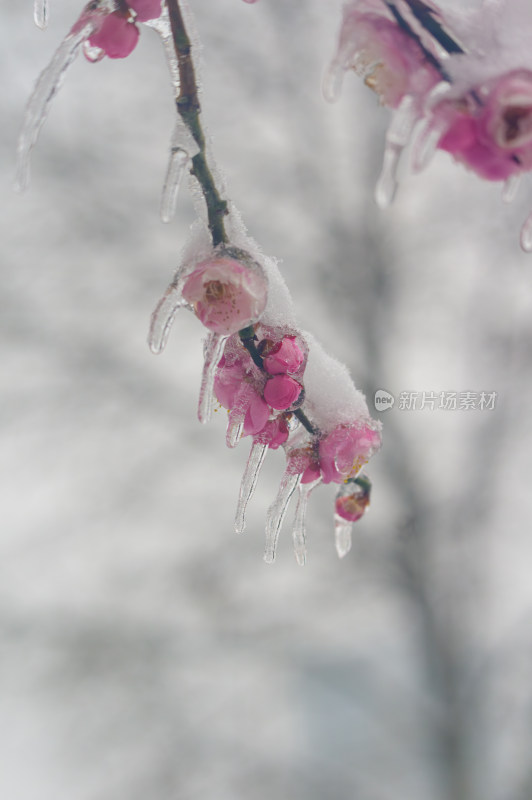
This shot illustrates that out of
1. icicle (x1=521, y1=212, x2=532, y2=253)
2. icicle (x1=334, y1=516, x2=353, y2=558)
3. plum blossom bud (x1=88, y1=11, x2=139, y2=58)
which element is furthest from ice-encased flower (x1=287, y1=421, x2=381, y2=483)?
plum blossom bud (x1=88, y1=11, x2=139, y2=58)

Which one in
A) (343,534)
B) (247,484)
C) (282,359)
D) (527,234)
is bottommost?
(343,534)

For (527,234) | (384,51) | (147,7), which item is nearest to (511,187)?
(527,234)

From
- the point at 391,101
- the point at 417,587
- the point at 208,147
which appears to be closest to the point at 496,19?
the point at 391,101

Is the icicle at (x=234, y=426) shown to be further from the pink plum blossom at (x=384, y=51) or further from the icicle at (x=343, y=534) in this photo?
the pink plum blossom at (x=384, y=51)

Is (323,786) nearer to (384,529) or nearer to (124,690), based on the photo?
(124,690)

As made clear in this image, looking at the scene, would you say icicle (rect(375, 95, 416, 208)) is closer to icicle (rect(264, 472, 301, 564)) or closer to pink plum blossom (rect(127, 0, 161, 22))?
pink plum blossom (rect(127, 0, 161, 22))

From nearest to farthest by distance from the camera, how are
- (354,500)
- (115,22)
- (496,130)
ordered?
(496,130) < (115,22) < (354,500)

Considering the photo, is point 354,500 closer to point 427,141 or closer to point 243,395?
point 243,395
